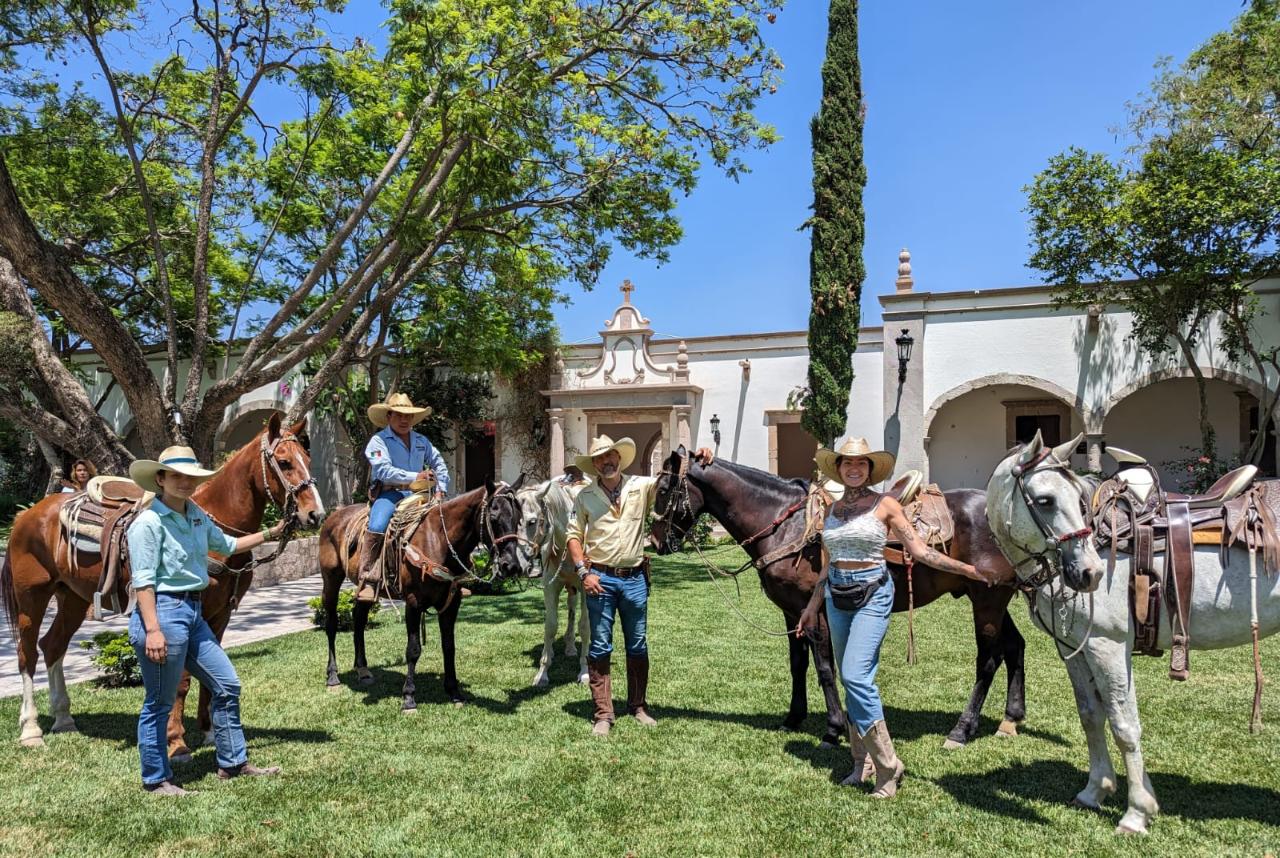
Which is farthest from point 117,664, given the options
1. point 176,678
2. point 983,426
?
point 983,426

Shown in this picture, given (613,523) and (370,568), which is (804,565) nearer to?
(613,523)

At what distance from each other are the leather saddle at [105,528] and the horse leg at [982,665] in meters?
5.26

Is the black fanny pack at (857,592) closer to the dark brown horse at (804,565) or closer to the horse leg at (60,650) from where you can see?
the dark brown horse at (804,565)

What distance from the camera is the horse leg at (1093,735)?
12.3 feet

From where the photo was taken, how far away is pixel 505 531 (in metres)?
5.71

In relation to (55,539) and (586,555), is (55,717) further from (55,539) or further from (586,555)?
(586,555)

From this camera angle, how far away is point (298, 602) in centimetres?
1076

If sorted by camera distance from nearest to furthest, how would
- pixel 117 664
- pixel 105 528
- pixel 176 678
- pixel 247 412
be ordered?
pixel 176 678, pixel 105 528, pixel 117 664, pixel 247 412

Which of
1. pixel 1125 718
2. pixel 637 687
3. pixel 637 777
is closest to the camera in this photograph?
pixel 1125 718

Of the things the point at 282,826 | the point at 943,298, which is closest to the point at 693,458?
the point at 282,826

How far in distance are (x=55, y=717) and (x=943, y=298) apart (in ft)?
53.4

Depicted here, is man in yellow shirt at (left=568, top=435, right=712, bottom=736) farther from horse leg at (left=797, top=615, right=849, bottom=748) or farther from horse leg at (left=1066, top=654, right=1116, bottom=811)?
horse leg at (left=1066, top=654, right=1116, bottom=811)

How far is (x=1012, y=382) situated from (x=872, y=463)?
536 inches

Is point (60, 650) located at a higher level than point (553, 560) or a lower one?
lower
